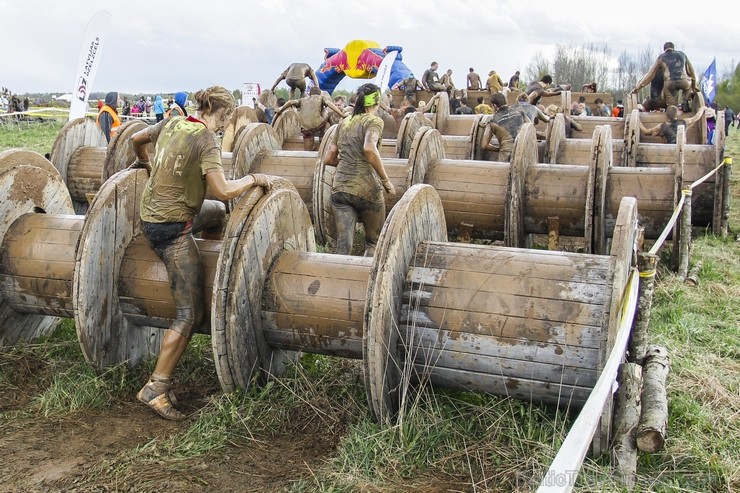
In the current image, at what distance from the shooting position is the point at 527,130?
6.93 metres

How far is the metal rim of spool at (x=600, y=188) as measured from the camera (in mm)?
6430

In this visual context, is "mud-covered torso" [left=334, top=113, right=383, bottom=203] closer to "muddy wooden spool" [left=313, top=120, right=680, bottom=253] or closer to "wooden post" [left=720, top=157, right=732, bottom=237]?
"muddy wooden spool" [left=313, top=120, right=680, bottom=253]

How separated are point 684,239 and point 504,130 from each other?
294 centimetres

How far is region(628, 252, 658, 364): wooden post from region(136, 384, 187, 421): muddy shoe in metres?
2.51

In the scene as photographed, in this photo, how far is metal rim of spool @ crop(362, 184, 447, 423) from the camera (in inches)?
137

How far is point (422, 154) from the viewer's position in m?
6.96

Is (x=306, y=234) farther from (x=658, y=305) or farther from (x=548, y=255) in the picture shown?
(x=658, y=305)

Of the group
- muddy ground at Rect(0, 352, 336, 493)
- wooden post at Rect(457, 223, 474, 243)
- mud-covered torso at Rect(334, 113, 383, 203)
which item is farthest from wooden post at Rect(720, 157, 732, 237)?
muddy ground at Rect(0, 352, 336, 493)

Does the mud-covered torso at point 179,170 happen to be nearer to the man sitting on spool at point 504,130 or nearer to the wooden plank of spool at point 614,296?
the wooden plank of spool at point 614,296

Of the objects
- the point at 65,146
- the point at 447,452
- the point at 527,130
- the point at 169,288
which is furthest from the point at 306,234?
the point at 65,146

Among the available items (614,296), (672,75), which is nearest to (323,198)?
(614,296)

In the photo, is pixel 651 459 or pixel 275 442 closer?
pixel 651 459

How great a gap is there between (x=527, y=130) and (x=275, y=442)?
169 inches

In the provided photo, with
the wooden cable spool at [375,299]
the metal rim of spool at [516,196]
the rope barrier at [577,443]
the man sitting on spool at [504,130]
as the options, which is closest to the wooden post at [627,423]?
the wooden cable spool at [375,299]
